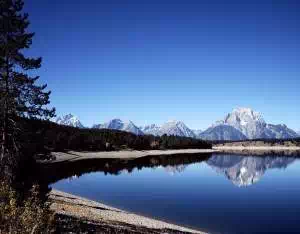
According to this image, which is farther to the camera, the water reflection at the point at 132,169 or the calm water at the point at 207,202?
the water reflection at the point at 132,169

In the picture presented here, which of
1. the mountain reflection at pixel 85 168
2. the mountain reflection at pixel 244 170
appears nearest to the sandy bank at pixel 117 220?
the mountain reflection at pixel 85 168

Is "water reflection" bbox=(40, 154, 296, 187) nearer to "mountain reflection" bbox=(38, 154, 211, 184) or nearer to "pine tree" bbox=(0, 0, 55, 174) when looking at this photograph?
"mountain reflection" bbox=(38, 154, 211, 184)

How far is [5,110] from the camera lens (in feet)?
95.5

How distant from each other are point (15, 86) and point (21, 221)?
1959 centimetres

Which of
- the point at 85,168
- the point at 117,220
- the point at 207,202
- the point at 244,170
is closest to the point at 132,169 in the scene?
the point at 85,168

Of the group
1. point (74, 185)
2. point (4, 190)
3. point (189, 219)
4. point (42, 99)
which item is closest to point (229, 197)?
point (189, 219)

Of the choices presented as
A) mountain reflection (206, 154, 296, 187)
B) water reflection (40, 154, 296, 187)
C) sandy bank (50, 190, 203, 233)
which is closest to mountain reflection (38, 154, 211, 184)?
water reflection (40, 154, 296, 187)

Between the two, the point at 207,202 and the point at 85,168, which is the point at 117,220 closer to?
the point at 207,202

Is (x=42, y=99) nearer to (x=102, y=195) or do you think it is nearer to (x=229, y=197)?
(x=102, y=195)

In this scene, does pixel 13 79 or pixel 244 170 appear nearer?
pixel 13 79

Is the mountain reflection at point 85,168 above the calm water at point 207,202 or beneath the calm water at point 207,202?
above

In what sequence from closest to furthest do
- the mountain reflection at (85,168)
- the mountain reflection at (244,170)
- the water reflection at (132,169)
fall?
the mountain reflection at (244,170) → the water reflection at (132,169) → the mountain reflection at (85,168)

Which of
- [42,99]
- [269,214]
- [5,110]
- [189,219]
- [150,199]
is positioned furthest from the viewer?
[150,199]

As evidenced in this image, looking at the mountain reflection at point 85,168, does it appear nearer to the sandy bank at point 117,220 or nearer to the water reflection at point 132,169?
the water reflection at point 132,169
